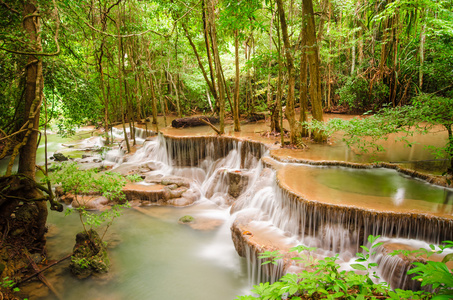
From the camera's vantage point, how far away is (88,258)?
18.5 ft

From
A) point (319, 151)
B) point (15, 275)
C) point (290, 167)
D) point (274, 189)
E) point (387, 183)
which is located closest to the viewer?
point (15, 275)

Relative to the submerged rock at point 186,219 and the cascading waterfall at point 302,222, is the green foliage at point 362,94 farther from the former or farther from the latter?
the submerged rock at point 186,219

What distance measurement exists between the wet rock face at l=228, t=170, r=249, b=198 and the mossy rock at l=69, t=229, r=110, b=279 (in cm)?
448

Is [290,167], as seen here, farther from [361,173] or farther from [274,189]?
[361,173]

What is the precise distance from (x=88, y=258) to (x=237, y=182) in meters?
4.93

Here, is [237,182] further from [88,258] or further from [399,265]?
[399,265]

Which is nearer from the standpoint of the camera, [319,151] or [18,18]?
[18,18]

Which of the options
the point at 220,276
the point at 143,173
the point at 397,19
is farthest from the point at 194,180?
the point at 397,19

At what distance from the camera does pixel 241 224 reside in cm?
618

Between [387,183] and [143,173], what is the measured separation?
888cm

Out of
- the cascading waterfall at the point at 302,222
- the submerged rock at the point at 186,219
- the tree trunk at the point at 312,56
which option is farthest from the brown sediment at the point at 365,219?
the tree trunk at the point at 312,56

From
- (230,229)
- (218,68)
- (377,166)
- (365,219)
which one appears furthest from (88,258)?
(218,68)

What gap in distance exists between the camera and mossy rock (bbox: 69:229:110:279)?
18.1ft

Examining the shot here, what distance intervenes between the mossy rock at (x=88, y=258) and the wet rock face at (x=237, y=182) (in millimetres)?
4482
